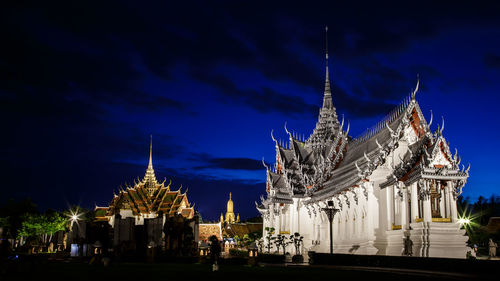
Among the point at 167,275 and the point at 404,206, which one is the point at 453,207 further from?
the point at 167,275

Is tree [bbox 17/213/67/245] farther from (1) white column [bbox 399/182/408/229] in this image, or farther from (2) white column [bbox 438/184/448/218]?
(2) white column [bbox 438/184/448/218]

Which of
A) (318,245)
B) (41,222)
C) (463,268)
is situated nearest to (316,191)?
(318,245)

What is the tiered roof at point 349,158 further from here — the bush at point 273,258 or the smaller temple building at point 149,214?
the smaller temple building at point 149,214

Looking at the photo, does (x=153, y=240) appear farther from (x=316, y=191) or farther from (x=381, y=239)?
(x=316, y=191)

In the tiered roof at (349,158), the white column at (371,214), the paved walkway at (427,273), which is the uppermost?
the tiered roof at (349,158)

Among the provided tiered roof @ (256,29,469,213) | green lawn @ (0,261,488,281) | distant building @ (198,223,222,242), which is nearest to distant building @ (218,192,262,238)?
distant building @ (198,223,222,242)

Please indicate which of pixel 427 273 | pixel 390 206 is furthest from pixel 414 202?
pixel 427 273

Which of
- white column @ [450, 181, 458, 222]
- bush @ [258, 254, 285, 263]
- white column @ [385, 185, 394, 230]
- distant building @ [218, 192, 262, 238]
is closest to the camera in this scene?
white column @ [450, 181, 458, 222]

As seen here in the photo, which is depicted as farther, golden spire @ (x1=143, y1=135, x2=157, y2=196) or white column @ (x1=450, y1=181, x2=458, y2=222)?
golden spire @ (x1=143, y1=135, x2=157, y2=196)

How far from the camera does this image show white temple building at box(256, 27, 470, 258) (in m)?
22.0

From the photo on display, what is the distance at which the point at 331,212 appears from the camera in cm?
2338

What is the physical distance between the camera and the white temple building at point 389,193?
22.0 m

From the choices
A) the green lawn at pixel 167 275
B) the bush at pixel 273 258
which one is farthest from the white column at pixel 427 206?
the bush at pixel 273 258

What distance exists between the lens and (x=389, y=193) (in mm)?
25953
